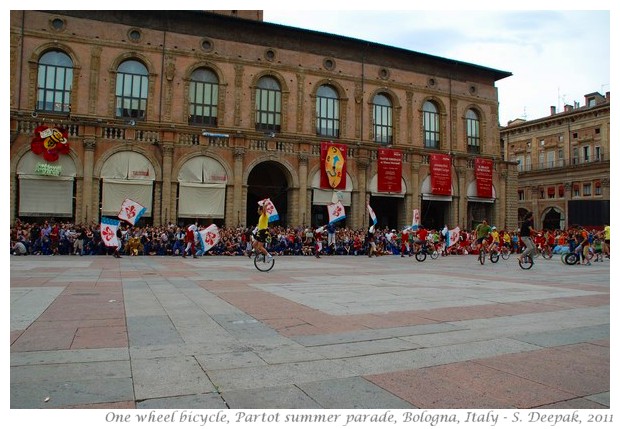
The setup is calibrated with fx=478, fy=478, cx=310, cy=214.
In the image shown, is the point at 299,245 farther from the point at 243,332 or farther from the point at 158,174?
the point at 243,332

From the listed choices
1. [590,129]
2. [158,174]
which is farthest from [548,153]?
[158,174]

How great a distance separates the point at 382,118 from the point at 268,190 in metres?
10.9

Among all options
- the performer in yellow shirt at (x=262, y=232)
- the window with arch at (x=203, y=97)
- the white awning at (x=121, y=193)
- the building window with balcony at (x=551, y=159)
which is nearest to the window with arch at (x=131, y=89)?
the window with arch at (x=203, y=97)

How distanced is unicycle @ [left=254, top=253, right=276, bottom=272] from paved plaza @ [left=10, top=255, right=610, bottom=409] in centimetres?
534

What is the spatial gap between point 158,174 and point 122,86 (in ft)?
21.3

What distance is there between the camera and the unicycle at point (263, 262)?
14.9m

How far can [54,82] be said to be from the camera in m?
30.2

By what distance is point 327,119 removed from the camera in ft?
120

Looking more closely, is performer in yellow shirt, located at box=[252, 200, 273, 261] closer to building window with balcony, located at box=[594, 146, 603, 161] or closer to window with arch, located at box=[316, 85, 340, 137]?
window with arch, located at box=[316, 85, 340, 137]

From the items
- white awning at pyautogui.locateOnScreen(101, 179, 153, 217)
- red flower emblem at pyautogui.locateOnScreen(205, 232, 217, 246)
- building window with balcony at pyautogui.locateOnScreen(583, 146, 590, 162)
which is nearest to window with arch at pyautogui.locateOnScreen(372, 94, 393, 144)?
white awning at pyautogui.locateOnScreen(101, 179, 153, 217)

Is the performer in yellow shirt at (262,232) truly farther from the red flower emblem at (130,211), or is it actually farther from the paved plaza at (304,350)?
the red flower emblem at (130,211)

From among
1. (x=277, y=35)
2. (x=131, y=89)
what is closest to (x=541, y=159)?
(x=277, y=35)

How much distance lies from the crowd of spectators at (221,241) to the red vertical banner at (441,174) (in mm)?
6005
